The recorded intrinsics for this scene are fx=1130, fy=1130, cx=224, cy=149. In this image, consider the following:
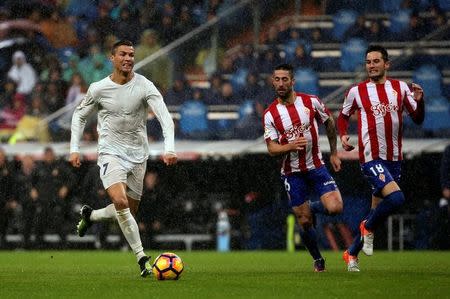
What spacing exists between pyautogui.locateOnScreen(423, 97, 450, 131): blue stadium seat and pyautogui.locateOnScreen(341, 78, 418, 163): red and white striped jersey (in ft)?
30.7

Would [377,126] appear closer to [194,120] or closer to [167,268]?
[167,268]

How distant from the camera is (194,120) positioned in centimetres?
2145

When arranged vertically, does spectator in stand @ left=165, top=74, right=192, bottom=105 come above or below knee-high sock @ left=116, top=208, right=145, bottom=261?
above

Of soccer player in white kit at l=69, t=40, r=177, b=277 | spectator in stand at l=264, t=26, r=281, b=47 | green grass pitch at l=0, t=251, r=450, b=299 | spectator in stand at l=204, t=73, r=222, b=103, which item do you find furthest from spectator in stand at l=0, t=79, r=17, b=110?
soccer player in white kit at l=69, t=40, r=177, b=277

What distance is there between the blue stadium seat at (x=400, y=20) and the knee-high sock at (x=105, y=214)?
12.5m

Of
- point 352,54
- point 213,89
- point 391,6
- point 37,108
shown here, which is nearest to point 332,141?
point 213,89

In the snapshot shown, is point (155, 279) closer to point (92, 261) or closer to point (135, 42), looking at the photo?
point (92, 261)

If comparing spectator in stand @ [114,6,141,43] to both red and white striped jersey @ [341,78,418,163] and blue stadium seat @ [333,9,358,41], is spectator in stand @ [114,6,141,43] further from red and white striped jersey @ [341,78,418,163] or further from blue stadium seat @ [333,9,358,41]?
red and white striped jersey @ [341,78,418,163]

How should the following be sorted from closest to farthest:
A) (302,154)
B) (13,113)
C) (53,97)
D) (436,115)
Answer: (302,154) < (436,115) < (13,113) < (53,97)

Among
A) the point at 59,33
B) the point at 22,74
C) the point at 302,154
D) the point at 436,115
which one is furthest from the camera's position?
the point at 59,33

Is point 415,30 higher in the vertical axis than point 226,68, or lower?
higher

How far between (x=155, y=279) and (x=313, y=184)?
90.0 inches

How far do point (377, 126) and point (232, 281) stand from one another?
2418mm

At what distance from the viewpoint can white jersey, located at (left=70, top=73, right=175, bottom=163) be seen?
10.5 m
